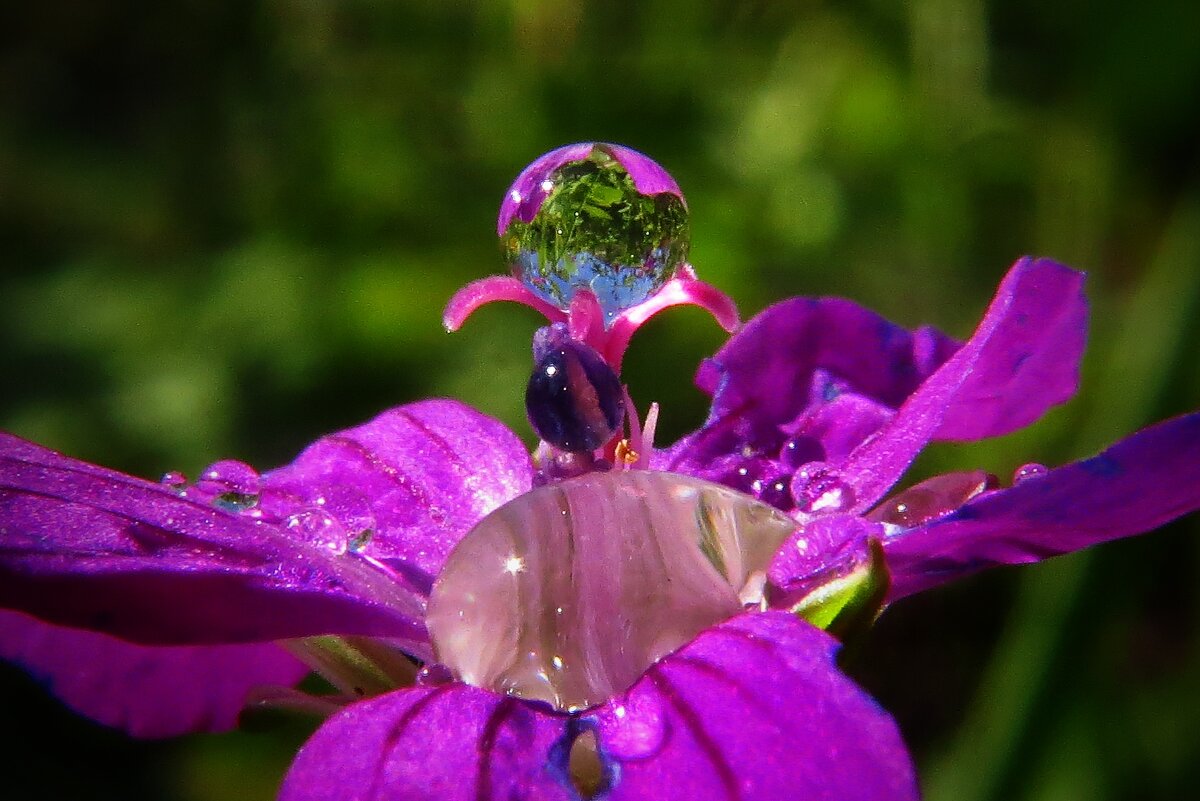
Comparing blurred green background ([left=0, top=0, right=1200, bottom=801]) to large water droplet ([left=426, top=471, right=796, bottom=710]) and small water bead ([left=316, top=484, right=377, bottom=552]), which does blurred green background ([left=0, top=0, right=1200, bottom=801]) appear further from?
large water droplet ([left=426, top=471, right=796, bottom=710])

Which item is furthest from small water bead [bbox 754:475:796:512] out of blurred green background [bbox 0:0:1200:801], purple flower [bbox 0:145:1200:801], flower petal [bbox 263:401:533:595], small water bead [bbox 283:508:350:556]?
blurred green background [bbox 0:0:1200:801]

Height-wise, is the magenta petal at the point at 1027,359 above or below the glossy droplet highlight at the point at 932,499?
above

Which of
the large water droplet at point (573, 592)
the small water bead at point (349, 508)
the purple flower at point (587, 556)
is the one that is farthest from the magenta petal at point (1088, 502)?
the small water bead at point (349, 508)

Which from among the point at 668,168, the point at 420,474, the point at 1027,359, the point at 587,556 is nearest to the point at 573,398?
the point at 587,556

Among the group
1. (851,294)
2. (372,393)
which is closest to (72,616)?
(372,393)

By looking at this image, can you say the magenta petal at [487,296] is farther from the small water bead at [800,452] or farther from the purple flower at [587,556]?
the small water bead at [800,452]
